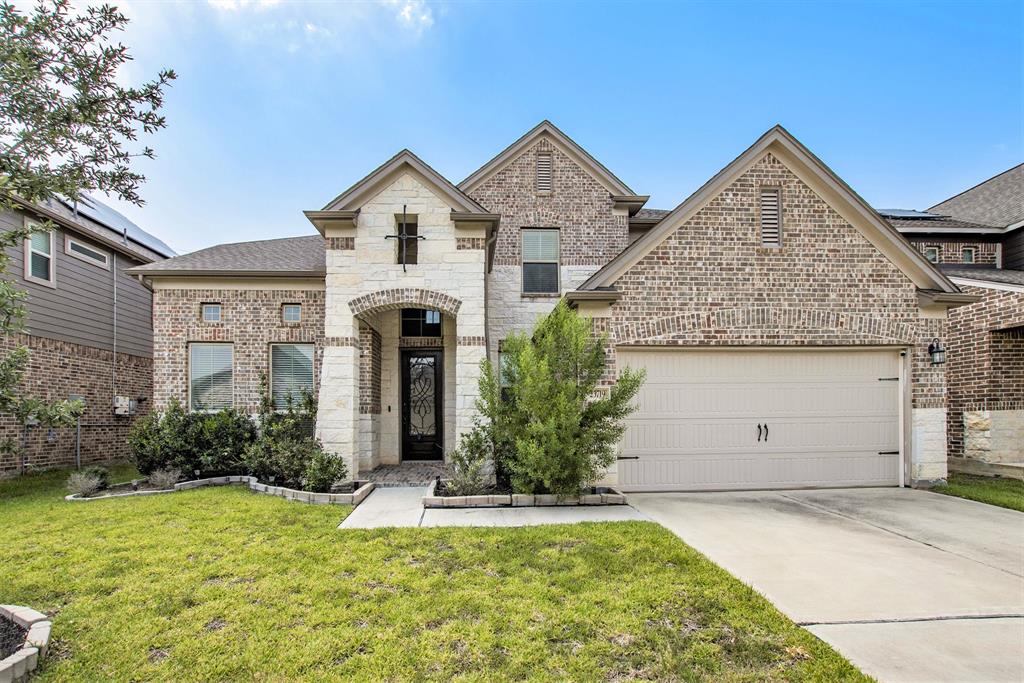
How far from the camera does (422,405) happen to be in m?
11.7

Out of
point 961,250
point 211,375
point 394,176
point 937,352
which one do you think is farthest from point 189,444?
point 961,250

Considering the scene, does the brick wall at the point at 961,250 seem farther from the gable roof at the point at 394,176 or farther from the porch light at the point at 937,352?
the gable roof at the point at 394,176

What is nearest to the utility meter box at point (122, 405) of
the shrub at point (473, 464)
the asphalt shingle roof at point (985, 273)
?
the shrub at point (473, 464)

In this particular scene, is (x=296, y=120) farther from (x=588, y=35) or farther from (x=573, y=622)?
(x=573, y=622)

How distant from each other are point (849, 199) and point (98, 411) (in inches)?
698

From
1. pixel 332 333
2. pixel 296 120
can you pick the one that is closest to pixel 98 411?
pixel 332 333

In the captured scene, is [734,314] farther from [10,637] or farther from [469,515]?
[10,637]

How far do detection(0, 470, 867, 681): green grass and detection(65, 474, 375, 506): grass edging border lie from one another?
1497 mm

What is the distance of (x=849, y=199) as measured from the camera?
333 inches

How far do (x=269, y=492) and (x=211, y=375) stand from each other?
4247 millimetres

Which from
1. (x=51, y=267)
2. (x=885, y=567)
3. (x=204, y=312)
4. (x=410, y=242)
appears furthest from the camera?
(x=51, y=267)

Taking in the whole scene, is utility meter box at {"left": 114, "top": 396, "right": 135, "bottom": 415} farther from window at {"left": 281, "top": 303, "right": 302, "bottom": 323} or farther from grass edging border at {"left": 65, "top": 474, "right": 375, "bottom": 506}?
window at {"left": 281, "top": 303, "right": 302, "bottom": 323}

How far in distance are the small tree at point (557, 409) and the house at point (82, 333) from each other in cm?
977

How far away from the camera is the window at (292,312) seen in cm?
1127
